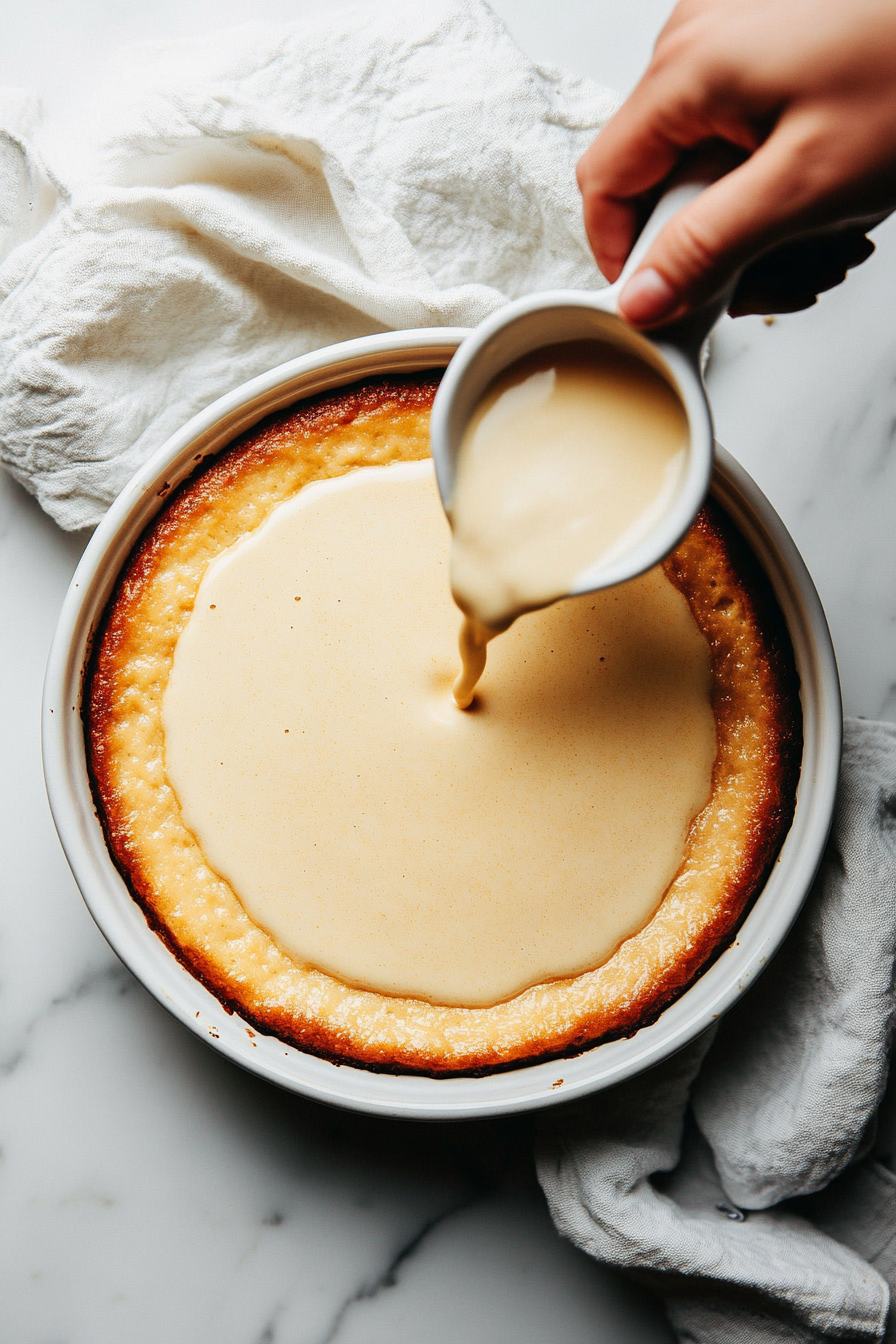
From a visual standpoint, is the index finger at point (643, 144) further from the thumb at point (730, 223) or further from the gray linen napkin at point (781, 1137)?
the gray linen napkin at point (781, 1137)

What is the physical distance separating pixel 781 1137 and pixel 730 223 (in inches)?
51.8

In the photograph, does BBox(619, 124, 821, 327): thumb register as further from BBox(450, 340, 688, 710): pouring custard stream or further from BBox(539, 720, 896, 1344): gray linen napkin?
BBox(539, 720, 896, 1344): gray linen napkin

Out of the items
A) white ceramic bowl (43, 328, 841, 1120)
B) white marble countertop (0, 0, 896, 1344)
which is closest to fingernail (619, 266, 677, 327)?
white ceramic bowl (43, 328, 841, 1120)

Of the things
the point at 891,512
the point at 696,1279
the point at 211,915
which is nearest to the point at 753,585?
the point at 891,512

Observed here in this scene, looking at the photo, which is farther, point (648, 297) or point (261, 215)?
point (261, 215)

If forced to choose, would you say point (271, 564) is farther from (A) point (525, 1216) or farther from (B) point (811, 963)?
(A) point (525, 1216)

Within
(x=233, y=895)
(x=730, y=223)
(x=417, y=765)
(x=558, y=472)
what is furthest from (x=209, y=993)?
(x=730, y=223)

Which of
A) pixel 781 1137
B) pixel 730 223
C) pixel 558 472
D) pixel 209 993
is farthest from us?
pixel 781 1137

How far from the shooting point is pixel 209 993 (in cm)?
139

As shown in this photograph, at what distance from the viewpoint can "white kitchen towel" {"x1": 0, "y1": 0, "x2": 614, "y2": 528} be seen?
1.50 m

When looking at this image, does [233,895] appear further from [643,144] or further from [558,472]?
[643,144]

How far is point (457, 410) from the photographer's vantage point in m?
1.08

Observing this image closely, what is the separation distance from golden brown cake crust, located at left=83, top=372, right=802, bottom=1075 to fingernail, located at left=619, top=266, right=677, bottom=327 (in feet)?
1.58

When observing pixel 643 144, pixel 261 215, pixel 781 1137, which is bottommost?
pixel 781 1137
